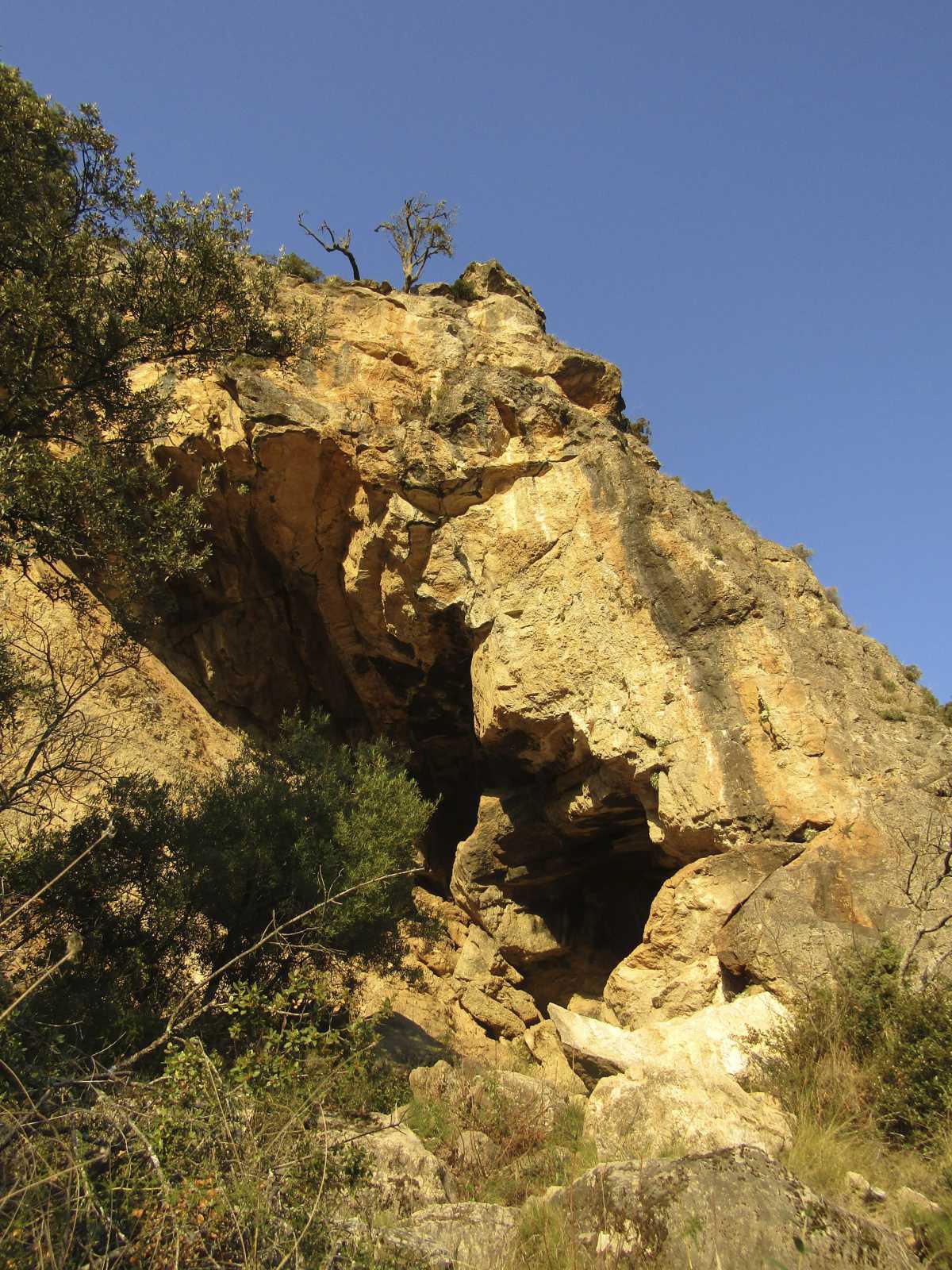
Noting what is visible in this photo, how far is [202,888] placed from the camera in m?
10.2

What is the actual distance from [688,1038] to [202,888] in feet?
19.2

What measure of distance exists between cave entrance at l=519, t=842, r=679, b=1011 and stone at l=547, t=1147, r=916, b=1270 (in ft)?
31.9

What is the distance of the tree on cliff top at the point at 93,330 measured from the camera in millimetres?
8406

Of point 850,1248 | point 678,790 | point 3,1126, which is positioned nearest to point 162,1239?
point 3,1126

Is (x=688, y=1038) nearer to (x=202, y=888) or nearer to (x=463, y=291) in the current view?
(x=202, y=888)

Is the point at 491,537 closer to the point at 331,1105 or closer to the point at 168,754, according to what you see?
the point at 168,754

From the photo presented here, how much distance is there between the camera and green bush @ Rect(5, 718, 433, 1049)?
8.84 meters

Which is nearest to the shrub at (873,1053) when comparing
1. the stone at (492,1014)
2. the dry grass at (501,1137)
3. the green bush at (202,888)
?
the dry grass at (501,1137)

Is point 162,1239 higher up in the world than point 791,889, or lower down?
lower down

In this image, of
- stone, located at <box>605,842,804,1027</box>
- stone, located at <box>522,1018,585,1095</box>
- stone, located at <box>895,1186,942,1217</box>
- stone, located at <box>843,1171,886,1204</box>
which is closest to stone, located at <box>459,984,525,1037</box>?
stone, located at <box>522,1018,585,1095</box>

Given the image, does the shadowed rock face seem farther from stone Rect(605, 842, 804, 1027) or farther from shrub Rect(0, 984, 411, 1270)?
shrub Rect(0, 984, 411, 1270)

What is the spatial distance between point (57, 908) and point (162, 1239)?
5.75 m

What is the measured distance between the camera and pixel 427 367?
1711 centimetres

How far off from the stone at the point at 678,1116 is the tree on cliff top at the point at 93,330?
Answer: 6898mm
